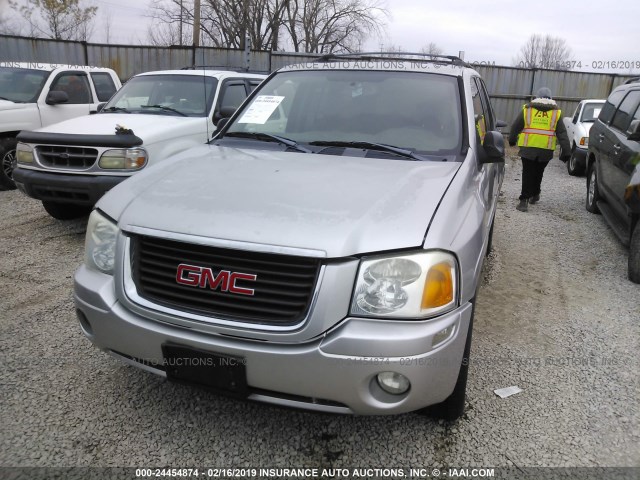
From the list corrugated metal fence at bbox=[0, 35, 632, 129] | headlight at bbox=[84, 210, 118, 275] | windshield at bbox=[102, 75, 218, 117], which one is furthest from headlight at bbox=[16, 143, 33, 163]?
corrugated metal fence at bbox=[0, 35, 632, 129]

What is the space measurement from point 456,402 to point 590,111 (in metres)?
10.6

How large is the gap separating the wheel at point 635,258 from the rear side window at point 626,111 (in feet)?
6.21

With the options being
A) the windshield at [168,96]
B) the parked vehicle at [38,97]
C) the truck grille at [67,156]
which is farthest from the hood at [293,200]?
the parked vehicle at [38,97]

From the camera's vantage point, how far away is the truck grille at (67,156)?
16.4 feet

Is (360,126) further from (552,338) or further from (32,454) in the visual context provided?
(32,454)

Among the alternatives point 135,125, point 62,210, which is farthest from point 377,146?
point 62,210

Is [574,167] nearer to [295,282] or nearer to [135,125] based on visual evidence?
[135,125]

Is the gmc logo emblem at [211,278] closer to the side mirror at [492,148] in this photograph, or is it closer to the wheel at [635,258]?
the side mirror at [492,148]

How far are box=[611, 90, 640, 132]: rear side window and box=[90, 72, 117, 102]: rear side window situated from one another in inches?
298

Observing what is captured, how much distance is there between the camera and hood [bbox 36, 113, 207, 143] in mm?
5207

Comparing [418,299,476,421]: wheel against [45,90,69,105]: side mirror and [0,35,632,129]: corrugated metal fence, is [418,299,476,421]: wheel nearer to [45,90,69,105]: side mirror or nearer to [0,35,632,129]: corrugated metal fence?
[45,90,69,105]: side mirror

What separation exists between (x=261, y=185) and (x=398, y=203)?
681 mm

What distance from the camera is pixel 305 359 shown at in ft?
6.32

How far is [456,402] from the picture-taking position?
2449mm
